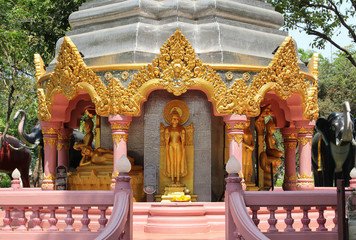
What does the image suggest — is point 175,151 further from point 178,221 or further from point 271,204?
point 271,204

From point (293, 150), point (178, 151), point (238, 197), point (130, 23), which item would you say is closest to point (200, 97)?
point (178, 151)

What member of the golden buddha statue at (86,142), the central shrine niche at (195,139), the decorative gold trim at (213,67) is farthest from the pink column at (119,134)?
the golden buddha statue at (86,142)

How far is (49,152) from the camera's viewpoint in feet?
44.0

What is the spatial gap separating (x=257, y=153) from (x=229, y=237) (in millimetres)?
6202

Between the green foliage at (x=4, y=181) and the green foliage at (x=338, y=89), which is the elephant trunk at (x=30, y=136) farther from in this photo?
the green foliage at (x=338, y=89)

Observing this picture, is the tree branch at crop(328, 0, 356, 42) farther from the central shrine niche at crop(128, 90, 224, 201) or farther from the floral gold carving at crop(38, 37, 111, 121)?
the floral gold carving at crop(38, 37, 111, 121)

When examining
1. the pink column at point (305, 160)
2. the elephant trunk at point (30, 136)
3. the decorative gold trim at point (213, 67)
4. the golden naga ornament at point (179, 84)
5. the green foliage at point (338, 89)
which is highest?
the green foliage at point (338, 89)

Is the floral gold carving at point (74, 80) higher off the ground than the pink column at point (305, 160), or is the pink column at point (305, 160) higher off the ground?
the floral gold carving at point (74, 80)

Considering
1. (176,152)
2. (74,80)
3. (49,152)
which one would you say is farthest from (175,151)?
(49,152)

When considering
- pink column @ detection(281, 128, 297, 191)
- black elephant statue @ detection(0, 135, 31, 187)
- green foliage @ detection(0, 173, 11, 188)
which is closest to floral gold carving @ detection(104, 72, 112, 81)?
pink column @ detection(281, 128, 297, 191)

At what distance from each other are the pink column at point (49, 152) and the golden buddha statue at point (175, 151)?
107 inches

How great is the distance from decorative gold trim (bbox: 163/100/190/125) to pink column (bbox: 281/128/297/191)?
3080 mm

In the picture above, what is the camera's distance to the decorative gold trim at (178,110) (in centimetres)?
1238

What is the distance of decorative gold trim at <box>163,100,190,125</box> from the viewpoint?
12375 mm
